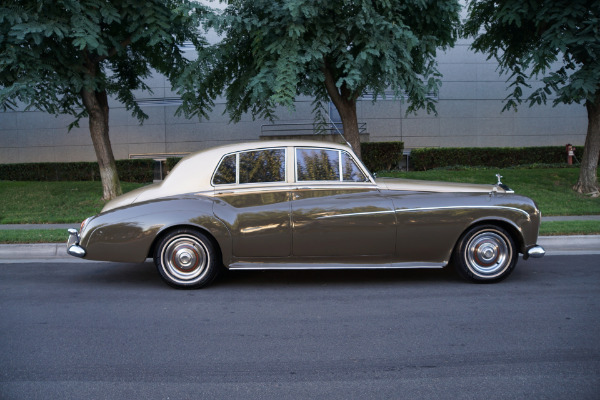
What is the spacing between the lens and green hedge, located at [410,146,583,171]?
63.3 feet

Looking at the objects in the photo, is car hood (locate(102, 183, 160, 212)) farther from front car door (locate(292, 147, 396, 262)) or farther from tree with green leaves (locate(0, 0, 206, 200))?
tree with green leaves (locate(0, 0, 206, 200))

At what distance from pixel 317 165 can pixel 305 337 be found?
7.83 ft

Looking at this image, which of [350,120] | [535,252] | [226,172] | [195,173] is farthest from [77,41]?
[535,252]

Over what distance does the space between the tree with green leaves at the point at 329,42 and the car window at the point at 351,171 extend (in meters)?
3.53

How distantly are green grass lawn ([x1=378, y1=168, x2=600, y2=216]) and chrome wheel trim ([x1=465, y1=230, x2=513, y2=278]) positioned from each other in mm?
6037

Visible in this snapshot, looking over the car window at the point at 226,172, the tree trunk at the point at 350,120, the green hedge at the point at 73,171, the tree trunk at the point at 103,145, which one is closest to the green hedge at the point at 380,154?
the tree trunk at the point at 350,120

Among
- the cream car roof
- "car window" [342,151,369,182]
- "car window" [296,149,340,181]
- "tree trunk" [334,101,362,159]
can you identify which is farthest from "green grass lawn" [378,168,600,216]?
the cream car roof

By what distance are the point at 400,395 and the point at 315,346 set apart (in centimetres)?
100

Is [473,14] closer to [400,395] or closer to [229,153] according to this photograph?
[229,153]

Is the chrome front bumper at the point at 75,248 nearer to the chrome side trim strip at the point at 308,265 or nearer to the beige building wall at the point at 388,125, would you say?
the chrome side trim strip at the point at 308,265

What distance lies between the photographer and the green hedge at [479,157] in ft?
63.3

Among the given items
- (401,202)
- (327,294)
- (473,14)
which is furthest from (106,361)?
(473,14)

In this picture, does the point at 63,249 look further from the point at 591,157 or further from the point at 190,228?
the point at 591,157

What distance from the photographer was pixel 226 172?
243 inches
